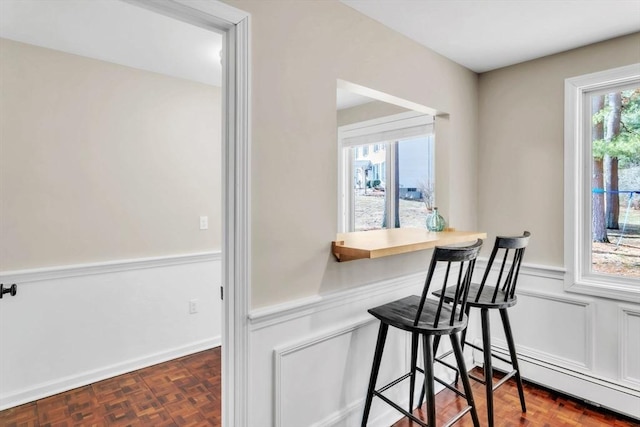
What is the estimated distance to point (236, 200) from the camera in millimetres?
1431

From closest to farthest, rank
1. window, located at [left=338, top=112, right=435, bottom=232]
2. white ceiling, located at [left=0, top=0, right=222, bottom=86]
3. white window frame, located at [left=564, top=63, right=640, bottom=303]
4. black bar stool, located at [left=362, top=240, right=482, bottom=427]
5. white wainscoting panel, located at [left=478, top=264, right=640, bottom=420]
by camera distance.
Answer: black bar stool, located at [left=362, top=240, right=482, bottom=427] → white ceiling, located at [left=0, top=0, right=222, bottom=86] → white wainscoting panel, located at [left=478, top=264, right=640, bottom=420] → white window frame, located at [left=564, top=63, right=640, bottom=303] → window, located at [left=338, top=112, right=435, bottom=232]

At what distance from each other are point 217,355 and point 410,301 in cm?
194

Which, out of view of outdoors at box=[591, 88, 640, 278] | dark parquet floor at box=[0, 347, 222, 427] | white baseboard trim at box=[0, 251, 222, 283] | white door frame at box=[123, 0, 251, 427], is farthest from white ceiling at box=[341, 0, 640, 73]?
dark parquet floor at box=[0, 347, 222, 427]

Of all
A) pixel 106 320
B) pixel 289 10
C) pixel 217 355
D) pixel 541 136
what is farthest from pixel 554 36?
pixel 106 320

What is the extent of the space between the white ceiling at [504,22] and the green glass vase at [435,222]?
116cm

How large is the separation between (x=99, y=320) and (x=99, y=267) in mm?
406

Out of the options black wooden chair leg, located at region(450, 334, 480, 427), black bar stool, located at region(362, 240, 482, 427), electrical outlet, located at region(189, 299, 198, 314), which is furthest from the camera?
electrical outlet, located at region(189, 299, 198, 314)

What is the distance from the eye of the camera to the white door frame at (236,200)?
142 cm

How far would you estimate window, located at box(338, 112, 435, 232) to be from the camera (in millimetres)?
3486

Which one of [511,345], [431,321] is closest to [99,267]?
[431,321]

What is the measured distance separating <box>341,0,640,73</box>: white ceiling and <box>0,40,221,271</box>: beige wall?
6.35 ft

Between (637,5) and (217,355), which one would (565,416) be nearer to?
(637,5)

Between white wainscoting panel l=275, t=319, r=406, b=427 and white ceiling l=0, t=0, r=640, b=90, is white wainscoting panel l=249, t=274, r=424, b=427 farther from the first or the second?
white ceiling l=0, t=0, r=640, b=90

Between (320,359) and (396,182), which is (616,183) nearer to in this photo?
(396,182)
